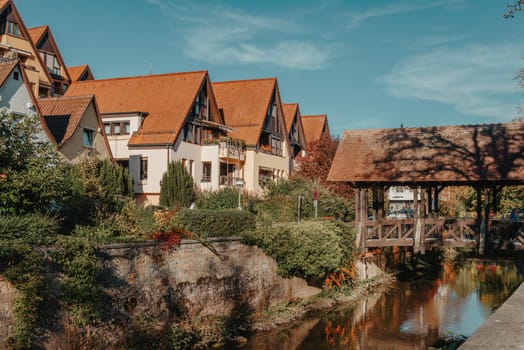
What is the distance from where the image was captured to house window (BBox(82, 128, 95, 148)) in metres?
28.2

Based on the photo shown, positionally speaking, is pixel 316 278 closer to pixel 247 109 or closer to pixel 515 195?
pixel 247 109

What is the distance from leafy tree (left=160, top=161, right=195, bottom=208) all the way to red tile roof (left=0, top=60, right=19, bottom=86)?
10172mm

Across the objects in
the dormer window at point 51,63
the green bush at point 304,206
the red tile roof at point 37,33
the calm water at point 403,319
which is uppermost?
the red tile roof at point 37,33

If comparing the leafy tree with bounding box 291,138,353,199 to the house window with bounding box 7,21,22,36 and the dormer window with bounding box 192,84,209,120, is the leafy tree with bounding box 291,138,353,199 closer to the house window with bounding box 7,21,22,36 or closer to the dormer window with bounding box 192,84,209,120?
the dormer window with bounding box 192,84,209,120

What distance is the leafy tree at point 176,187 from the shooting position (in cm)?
3139

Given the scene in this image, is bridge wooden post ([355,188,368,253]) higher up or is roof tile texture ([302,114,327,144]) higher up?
roof tile texture ([302,114,327,144])

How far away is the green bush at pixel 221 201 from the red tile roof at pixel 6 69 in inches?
443

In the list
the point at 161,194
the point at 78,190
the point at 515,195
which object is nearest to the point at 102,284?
the point at 78,190

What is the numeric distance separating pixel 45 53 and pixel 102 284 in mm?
28552

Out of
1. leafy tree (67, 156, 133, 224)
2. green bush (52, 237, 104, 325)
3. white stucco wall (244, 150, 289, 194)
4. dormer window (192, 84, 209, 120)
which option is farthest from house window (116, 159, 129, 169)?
green bush (52, 237, 104, 325)

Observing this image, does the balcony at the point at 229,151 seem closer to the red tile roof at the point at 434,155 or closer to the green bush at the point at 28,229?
the red tile roof at the point at 434,155

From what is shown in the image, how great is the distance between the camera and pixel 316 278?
22.8 meters

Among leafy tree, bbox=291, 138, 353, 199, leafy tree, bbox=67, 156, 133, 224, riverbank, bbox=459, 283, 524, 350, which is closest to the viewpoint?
riverbank, bbox=459, 283, 524, 350

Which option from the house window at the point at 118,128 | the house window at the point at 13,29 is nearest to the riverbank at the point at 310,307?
the house window at the point at 118,128
